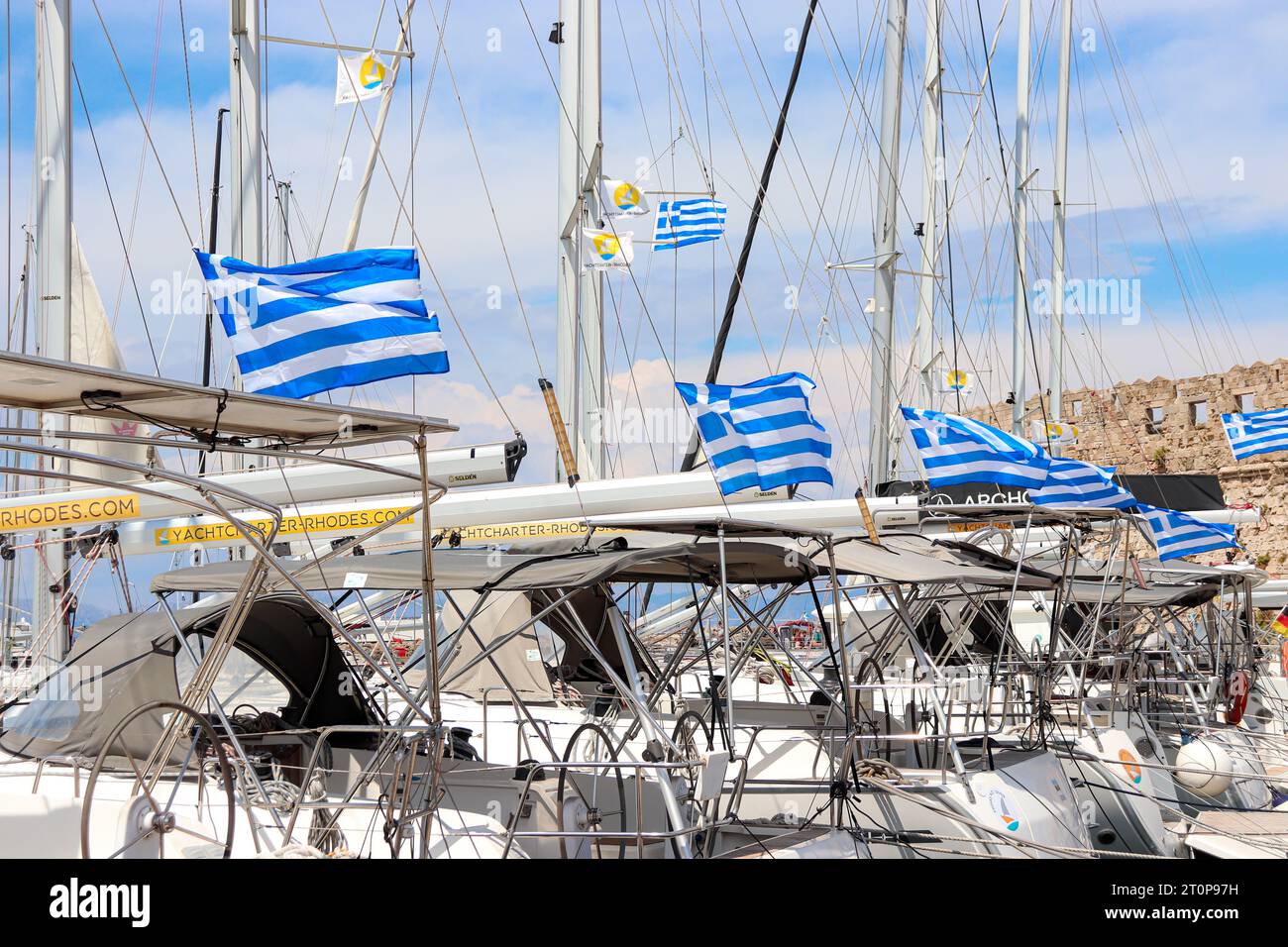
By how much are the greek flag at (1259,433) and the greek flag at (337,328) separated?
19011 millimetres

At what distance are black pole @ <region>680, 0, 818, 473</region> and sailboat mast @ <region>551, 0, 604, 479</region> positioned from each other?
5.60 feet

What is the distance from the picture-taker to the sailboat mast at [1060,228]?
28.5 metres

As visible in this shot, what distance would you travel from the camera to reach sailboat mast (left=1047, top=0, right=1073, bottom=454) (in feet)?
93.5

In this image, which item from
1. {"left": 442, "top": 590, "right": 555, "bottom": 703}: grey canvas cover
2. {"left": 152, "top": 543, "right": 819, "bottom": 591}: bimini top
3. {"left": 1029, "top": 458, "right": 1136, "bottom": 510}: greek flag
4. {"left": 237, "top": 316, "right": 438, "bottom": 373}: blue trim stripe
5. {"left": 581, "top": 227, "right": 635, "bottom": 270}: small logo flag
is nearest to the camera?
{"left": 152, "top": 543, "right": 819, "bottom": 591}: bimini top

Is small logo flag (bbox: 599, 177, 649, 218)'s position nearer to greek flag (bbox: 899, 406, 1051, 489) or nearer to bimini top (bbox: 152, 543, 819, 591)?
greek flag (bbox: 899, 406, 1051, 489)

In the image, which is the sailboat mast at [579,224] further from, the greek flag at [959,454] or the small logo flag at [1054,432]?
the small logo flag at [1054,432]

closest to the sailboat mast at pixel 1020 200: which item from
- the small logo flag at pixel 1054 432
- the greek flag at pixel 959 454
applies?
the small logo flag at pixel 1054 432

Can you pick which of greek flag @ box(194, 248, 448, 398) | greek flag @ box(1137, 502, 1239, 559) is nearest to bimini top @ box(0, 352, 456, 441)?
greek flag @ box(194, 248, 448, 398)

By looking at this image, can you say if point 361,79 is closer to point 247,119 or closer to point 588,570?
point 247,119

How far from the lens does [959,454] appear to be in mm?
12727

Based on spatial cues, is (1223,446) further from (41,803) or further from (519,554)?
(41,803)

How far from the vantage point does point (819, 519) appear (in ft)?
42.2
